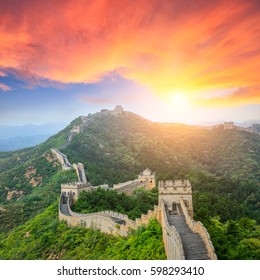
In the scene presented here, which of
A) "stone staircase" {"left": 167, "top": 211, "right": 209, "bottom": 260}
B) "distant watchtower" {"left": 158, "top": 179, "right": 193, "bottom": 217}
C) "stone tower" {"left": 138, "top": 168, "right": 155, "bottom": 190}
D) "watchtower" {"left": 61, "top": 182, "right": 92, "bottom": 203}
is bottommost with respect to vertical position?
"stone tower" {"left": 138, "top": 168, "right": 155, "bottom": 190}

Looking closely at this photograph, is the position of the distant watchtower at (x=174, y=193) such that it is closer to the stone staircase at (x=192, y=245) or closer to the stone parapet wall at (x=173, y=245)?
the stone staircase at (x=192, y=245)

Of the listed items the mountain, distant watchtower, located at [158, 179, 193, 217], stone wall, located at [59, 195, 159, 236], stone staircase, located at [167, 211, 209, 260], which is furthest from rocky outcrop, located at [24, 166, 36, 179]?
stone staircase, located at [167, 211, 209, 260]

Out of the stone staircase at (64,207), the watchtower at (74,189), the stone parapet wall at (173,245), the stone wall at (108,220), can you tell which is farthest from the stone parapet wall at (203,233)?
the watchtower at (74,189)

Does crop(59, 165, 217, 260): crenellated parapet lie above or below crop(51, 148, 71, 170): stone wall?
below

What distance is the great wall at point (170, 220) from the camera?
736 centimetres

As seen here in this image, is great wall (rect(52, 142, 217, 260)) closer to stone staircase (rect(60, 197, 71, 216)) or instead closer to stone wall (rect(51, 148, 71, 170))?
stone staircase (rect(60, 197, 71, 216))

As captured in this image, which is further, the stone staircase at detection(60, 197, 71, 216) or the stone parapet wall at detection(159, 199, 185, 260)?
the stone staircase at detection(60, 197, 71, 216)

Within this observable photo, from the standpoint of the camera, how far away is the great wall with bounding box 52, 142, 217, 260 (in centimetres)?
736

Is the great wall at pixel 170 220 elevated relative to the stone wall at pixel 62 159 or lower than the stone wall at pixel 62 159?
lower

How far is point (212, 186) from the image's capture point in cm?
2567

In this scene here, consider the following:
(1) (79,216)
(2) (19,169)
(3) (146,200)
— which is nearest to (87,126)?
(2) (19,169)

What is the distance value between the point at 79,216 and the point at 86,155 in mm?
14883

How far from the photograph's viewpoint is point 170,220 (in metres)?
9.66
